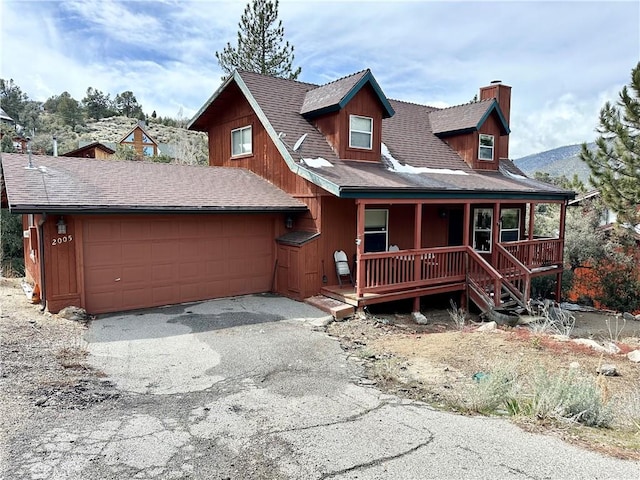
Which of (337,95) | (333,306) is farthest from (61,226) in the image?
(337,95)

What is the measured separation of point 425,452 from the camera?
4113 millimetres

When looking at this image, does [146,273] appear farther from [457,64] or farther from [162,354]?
[457,64]

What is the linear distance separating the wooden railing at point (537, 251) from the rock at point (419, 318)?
4256 mm

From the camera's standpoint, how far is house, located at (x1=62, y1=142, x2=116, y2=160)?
30.9 m

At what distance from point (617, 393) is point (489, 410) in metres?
2.64

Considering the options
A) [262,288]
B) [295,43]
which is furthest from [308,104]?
[295,43]

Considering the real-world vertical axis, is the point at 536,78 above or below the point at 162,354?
above

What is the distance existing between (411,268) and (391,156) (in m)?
4.27

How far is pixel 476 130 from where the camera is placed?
16.1 m

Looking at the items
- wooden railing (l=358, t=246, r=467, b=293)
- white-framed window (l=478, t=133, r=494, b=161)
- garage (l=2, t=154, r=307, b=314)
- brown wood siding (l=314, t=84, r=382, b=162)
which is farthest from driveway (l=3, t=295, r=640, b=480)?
white-framed window (l=478, t=133, r=494, b=161)

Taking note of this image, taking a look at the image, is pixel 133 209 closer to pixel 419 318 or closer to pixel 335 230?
pixel 335 230

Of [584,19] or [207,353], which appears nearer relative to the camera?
[207,353]

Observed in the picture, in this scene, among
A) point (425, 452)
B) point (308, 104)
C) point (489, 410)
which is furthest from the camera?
point (308, 104)

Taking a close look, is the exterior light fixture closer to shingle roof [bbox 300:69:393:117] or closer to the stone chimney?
shingle roof [bbox 300:69:393:117]
